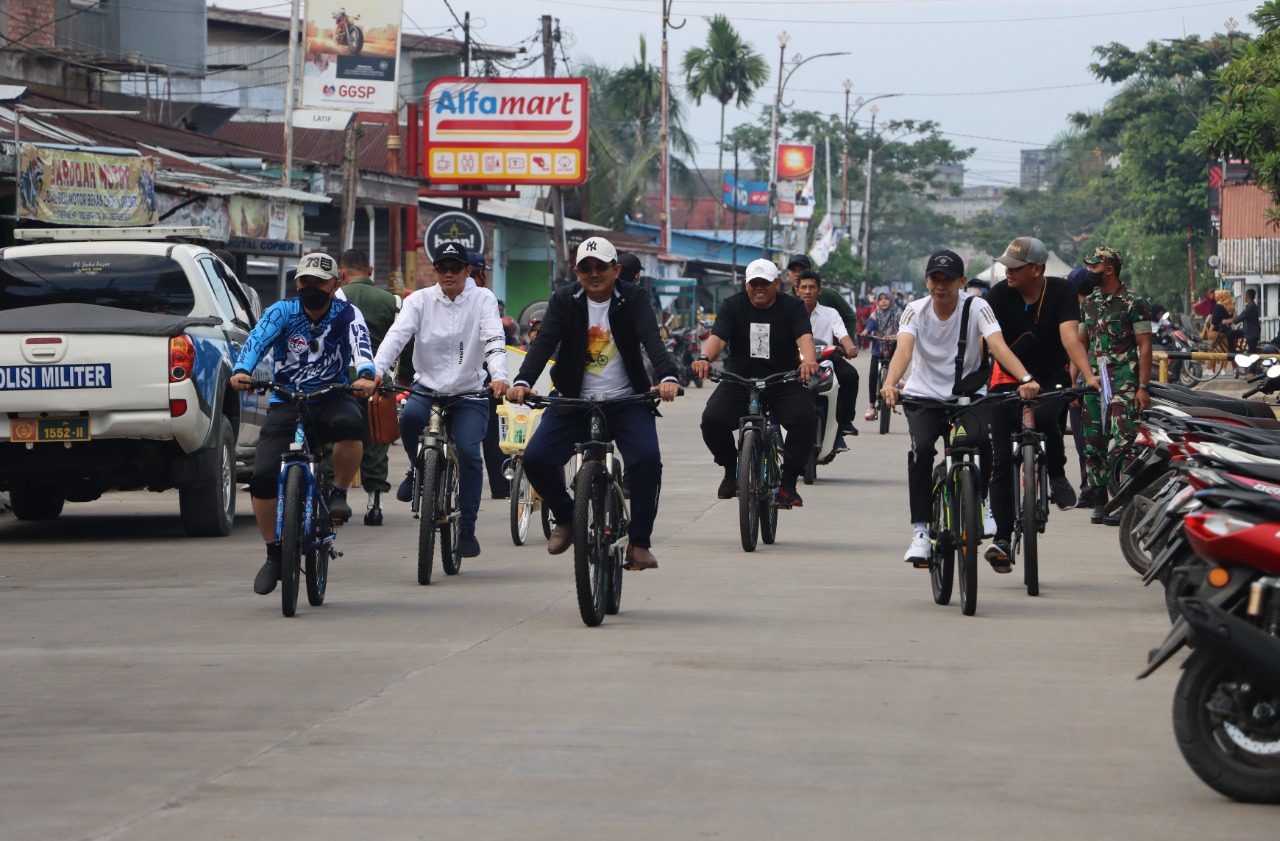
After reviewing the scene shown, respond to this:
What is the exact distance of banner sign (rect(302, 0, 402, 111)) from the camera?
91.4 ft

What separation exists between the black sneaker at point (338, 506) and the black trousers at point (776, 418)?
3.31m

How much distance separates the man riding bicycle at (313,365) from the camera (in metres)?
9.95

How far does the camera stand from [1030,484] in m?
9.77

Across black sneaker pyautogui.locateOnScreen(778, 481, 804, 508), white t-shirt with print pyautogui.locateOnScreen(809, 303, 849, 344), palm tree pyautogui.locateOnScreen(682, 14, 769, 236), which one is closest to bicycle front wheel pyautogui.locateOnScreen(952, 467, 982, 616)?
black sneaker pyautogui.locateOnScreen(778, 481, 804, 508)

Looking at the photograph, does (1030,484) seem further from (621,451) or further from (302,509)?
(302,509)

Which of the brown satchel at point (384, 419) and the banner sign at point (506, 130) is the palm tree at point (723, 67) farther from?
the brown satchel at point (384, 419)

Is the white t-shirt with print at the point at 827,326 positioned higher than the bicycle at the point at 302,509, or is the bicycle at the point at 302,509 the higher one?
the white t-shirt with print at the point at 827,326

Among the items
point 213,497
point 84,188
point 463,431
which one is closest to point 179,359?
point 213,497

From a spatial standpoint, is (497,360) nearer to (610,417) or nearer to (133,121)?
(610,417)

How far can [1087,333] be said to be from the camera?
14.0m

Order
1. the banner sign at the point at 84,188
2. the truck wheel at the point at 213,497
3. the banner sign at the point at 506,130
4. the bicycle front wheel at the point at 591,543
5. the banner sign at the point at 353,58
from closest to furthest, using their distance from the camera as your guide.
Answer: the bicycle front wheel at the point at 591,543
the truck wheel at the point at 213,497
the banner sign at the point at 84,188
the banner sign at the point at 353,58
the banner sign at the point at 506,130

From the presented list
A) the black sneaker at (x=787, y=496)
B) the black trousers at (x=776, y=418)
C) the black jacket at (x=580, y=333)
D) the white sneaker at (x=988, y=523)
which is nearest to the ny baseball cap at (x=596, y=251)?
the black jacket at (x=580, y=333)

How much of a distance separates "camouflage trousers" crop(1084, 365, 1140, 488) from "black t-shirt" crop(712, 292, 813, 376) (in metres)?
2.19

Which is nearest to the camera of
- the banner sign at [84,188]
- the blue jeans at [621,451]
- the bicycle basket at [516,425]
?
the blue jeans at [621,451]
